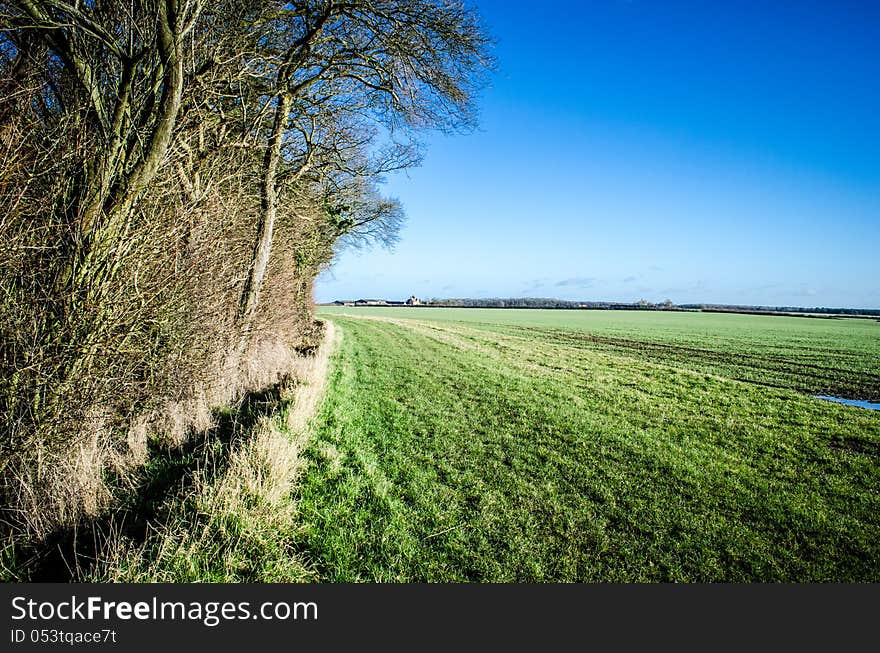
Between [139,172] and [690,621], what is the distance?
256 inches

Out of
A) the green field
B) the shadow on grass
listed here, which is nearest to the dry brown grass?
the shadow on grass

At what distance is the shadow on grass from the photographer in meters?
3.32

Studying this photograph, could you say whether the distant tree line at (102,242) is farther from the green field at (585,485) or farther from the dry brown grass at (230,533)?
the green field at (585,485)

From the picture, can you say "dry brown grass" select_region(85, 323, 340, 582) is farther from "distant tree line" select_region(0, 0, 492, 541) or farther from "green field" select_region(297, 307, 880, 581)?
"distant tree line" select_region(0, 0, 492, 541)

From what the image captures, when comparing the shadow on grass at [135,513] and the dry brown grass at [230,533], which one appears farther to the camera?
the shadow on grass at [135,513]

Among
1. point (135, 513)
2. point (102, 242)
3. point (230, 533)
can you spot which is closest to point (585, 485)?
point (230, 533)

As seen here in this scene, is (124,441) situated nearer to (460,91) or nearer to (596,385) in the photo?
(460,91)

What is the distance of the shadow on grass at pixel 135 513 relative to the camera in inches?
131

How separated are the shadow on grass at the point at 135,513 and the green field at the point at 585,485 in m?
1.25

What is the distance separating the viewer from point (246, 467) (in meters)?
3.98

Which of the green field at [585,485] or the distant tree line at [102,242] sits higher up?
the distant tree line at [102,242]

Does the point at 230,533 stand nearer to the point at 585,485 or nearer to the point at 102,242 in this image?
the point at 102,242

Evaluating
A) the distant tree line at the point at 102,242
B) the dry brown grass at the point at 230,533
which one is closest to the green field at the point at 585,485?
the dry brown grass at the point at 230,533

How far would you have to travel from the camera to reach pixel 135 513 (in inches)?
156
